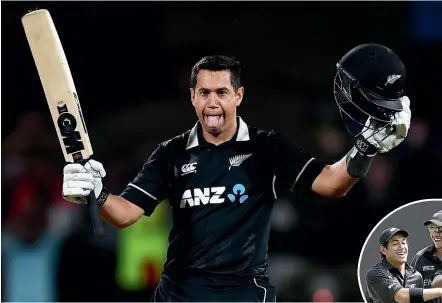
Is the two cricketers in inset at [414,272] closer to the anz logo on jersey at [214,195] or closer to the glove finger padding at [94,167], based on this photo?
the anz logo on jersey at [214,195]

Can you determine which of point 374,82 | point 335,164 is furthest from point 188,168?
point 374,82

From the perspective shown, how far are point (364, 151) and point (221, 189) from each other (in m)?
0.74

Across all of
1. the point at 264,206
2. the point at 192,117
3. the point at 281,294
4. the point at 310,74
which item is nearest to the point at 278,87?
the point at 310,74

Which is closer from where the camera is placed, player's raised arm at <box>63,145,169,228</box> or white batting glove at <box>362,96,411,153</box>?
white batting glove at <box>362,96,411,153</box>

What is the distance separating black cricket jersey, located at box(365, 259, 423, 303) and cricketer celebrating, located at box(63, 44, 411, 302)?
1.37 feet

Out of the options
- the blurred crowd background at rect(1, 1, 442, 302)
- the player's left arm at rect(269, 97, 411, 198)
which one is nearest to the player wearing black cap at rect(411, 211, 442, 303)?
the player's left arm at rect(269, 97, 411, 198)

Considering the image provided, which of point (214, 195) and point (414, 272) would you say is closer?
point (414, 272)

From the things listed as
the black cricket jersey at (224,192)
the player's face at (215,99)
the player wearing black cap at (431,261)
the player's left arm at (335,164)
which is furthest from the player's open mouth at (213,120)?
the player wearing black cap at (431,261)

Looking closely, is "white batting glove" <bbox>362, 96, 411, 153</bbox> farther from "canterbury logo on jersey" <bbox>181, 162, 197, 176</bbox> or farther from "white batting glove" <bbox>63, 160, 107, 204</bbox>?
"white batting glove" <bbox>63, 160, 107, 204</bbox>

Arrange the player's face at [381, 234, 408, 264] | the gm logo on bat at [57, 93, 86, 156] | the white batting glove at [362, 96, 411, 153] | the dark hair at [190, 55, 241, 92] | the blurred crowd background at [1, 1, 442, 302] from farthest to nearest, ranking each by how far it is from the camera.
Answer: the blurred crowd background at [1, 1, 442, 302] → the dark hair at [190, 55, 241, 92] → the gm logo on bat at [57, 93, 86, 156] → the player's face at [381, 234, 408, 264] → the white batting glove at [362, 96, 411, 153]

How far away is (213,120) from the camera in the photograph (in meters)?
4.86

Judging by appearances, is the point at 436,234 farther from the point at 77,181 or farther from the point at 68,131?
the point at 68,131

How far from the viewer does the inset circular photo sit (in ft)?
14.9

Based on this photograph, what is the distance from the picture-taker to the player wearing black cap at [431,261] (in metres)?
4.55
